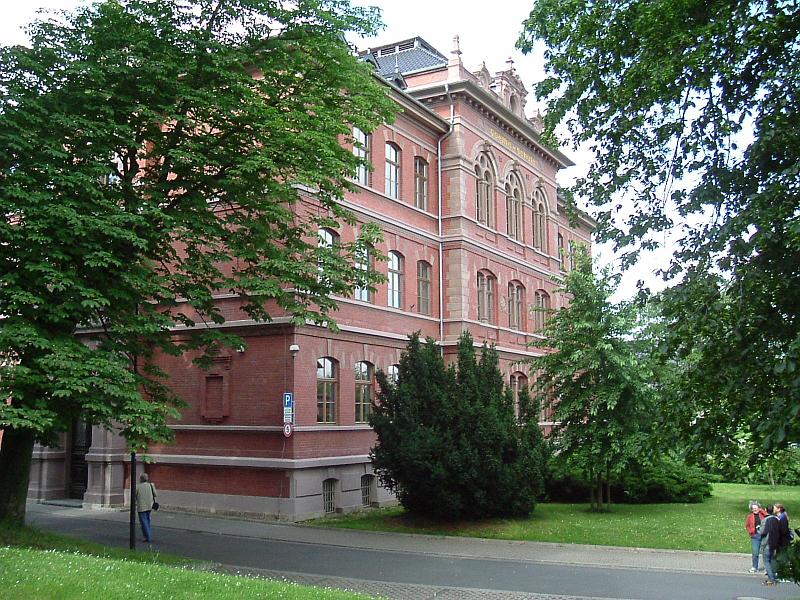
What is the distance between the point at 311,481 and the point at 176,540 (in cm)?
480

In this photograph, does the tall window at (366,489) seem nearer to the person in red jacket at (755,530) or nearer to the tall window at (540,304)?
the person in red jacket at (755,530)

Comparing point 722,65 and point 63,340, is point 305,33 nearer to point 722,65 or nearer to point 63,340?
point 63,340

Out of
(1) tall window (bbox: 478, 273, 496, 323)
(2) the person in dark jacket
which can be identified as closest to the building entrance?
(1) tall window (bbox: 478, 273, 496, 323)

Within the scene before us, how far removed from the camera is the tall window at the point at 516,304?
115 feet

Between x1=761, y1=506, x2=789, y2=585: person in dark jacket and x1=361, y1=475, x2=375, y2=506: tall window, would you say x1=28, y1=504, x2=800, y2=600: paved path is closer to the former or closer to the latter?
x1=761, y1=506, x2=789, y2=585: person in dark jacket

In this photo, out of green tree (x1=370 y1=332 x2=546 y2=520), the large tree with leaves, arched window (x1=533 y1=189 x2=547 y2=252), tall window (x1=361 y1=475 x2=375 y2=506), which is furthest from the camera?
arched window (x1=533 y1=189 x2=547 y2=252)

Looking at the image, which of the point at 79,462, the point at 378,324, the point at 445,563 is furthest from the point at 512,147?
the point at 445,563

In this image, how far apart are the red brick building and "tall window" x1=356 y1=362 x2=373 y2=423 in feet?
0.17

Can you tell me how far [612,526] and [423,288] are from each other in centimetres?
1156

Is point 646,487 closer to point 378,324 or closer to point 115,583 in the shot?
point 378,324

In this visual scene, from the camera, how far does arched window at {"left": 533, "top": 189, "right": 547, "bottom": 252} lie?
38812 mm

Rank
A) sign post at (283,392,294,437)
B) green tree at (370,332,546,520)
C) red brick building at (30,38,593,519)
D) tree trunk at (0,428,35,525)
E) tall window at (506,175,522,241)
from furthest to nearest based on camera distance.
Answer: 1. tall window at (506,175,522,241)
2. red brick building at (30,38,593,519)
3. sign post at (283,392,294,437)
4. green tree at (370,332,546,520)
5. tree trunk at (0,428,35,525)

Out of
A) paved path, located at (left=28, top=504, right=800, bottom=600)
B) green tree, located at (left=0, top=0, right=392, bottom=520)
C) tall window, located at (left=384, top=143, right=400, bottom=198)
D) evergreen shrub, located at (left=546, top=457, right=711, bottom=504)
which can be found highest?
tall window, located at (left=384, top=143, right=400, bottom=198)

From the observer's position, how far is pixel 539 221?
3922cm
